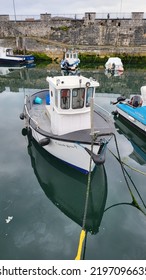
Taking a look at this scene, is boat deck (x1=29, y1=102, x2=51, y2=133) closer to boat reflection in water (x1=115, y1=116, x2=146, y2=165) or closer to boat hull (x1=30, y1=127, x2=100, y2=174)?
boat hull (x1=30, y1=127, x2=100, y2=174)

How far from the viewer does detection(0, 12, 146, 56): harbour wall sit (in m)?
35.1

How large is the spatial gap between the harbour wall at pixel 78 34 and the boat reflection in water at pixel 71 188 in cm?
3029

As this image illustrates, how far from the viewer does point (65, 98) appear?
24.2 ft

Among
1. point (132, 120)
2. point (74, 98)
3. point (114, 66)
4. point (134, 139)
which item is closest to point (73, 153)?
point (74, 98)

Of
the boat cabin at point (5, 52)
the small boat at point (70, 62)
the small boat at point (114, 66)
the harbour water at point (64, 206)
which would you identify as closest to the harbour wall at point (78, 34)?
the boat cabin at point (5, 52)

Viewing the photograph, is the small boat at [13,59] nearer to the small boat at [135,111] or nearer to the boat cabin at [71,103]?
the small boat at [135,111]

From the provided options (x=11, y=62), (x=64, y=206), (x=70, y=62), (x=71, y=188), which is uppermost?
(x=11, y=62)

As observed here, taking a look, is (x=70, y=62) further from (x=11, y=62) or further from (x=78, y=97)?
(x=78, y=97)

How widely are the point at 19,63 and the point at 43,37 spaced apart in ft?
34.8

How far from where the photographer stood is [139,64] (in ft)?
110

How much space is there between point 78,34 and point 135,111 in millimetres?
30020

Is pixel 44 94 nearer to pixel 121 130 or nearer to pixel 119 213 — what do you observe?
pixel 121 130

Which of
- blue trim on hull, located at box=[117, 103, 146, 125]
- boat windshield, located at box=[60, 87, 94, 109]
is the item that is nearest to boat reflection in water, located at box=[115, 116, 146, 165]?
blue trim on hull, located at box=[117, 103, 146, 125]
